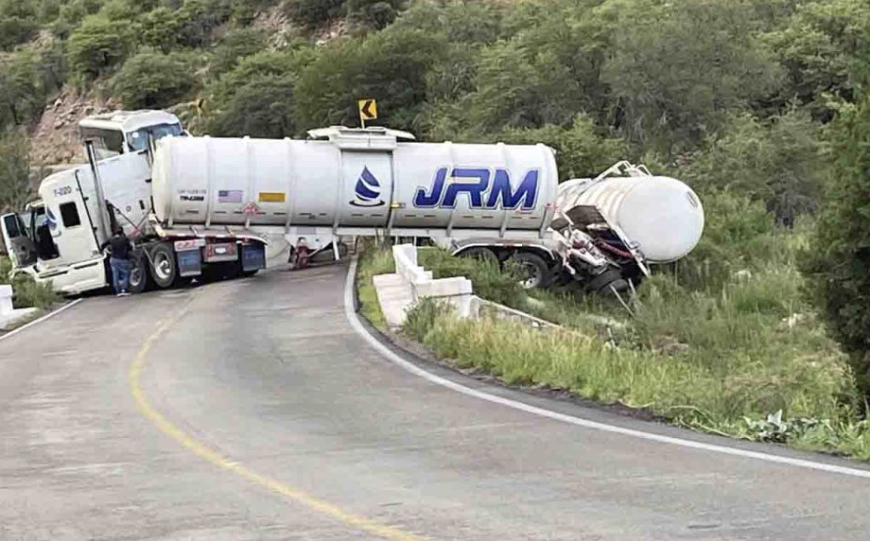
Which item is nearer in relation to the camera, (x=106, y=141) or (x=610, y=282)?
(x=610, y=282)

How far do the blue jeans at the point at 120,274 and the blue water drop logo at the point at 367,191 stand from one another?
19.2 feet

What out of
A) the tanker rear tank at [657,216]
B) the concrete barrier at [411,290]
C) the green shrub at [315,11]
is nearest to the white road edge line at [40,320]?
the concrete barrier at [411,290]

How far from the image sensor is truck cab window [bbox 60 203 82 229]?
32469 mm

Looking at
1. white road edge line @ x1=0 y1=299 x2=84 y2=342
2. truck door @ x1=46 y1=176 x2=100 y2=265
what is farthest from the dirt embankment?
white road edge line @ x1=0 y1=299 x2=84 y2=342

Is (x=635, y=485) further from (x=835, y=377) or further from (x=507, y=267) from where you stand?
(x=507, y=267)

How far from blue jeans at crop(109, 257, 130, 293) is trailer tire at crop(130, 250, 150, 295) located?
98 millimetres

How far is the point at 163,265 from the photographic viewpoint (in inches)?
1233

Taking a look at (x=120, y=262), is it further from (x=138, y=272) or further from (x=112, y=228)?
(x=112, y=228)

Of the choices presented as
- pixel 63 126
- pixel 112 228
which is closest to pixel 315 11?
pixel 63 126

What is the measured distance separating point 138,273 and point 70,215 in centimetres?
251

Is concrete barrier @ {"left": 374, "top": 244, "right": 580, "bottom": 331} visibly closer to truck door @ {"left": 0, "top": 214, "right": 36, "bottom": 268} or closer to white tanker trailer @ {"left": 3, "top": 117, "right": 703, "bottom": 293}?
white tanker trailer @ {"left": 3, "top": 117, "right": 703, "bottom": 293}

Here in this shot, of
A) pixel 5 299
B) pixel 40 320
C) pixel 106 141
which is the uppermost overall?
pixel 106 141

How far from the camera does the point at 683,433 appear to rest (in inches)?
403

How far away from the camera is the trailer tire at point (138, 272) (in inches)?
1243
